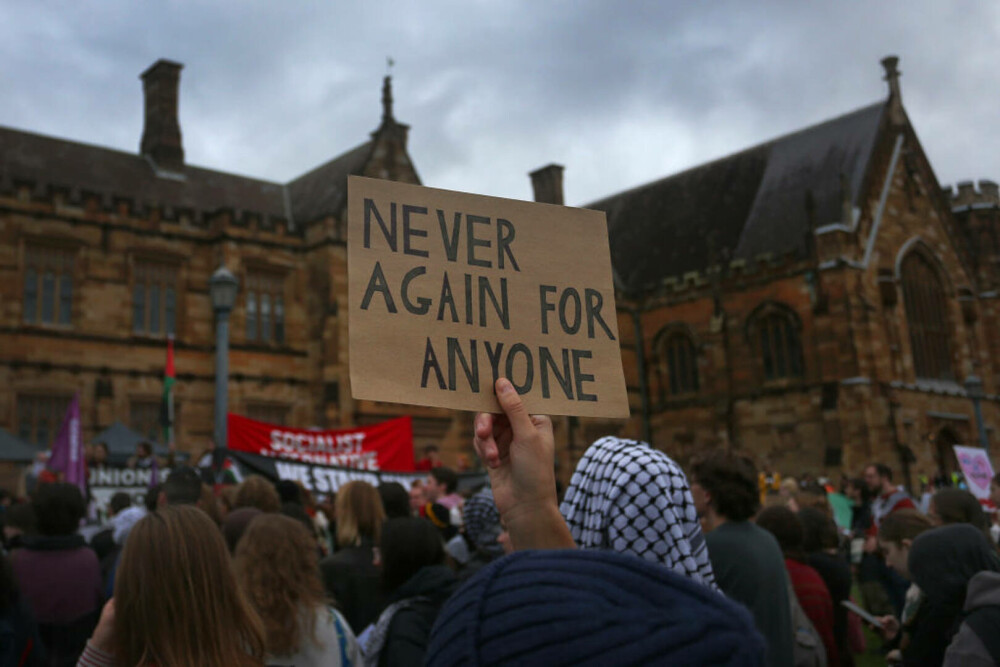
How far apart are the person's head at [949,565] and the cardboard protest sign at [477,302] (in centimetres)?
206

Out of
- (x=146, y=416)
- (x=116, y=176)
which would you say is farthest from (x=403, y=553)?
(x=116, y=176)

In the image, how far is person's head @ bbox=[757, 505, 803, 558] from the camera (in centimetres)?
484

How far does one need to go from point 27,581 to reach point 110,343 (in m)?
17.0

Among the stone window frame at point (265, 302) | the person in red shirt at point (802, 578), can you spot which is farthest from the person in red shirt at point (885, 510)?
the stone window frame at point (265, 302)

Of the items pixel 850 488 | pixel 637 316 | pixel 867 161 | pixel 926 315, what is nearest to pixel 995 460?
pixel 926 315

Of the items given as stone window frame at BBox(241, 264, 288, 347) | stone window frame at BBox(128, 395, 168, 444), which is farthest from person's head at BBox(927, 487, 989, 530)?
stone window frame at BBox(241, 264, 288, 347)

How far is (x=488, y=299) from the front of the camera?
199 cm

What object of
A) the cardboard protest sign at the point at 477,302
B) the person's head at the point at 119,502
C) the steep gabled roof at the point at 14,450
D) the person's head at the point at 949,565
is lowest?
the person's head at the point at 949,565

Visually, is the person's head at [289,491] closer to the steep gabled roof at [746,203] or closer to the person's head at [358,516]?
the person's head at [358,516]

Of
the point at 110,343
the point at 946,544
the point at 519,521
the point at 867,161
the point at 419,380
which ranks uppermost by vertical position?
the point at 867,161

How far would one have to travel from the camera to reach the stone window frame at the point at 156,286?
21.0 meters

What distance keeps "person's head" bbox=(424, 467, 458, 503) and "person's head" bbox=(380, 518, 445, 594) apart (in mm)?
3454

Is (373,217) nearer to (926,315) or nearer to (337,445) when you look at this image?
(337,445)

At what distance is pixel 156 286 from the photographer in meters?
21.4
